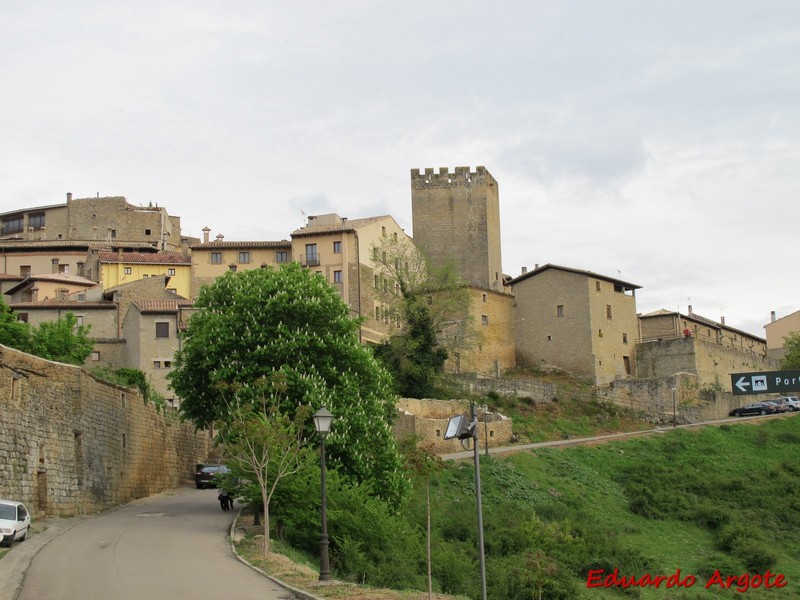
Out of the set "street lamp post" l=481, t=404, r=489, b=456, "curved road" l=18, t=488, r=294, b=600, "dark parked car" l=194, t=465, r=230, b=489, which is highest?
"street lamp post" l=481, t=404, r=489, b=456

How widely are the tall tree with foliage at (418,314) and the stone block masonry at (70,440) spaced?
17.5m

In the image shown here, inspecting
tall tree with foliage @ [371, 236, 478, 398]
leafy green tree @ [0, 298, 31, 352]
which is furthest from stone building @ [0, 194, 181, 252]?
leafy green tree @ [0, 298, 31, 352]

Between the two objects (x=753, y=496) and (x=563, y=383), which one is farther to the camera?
→ (x=563, y=383)

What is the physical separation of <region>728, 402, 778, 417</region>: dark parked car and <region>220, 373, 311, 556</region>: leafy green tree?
46328 millimetres

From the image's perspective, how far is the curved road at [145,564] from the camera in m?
19.7

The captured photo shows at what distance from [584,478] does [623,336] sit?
24.8 meters

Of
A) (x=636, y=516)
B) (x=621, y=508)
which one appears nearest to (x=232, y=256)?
(x=621, y=508)

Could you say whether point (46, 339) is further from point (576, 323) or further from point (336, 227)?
point (576, 323)

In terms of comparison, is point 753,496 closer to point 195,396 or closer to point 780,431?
point 780,431

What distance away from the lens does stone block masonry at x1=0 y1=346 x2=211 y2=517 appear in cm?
2966

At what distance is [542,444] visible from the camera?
184 feet

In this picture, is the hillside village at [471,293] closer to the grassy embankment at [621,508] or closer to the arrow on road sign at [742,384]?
the arrow on road sign at [742,384]

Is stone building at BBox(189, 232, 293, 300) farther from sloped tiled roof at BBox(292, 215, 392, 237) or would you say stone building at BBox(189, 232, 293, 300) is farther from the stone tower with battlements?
the stone tower with battlements

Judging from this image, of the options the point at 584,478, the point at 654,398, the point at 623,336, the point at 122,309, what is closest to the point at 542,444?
the point at 584,478
